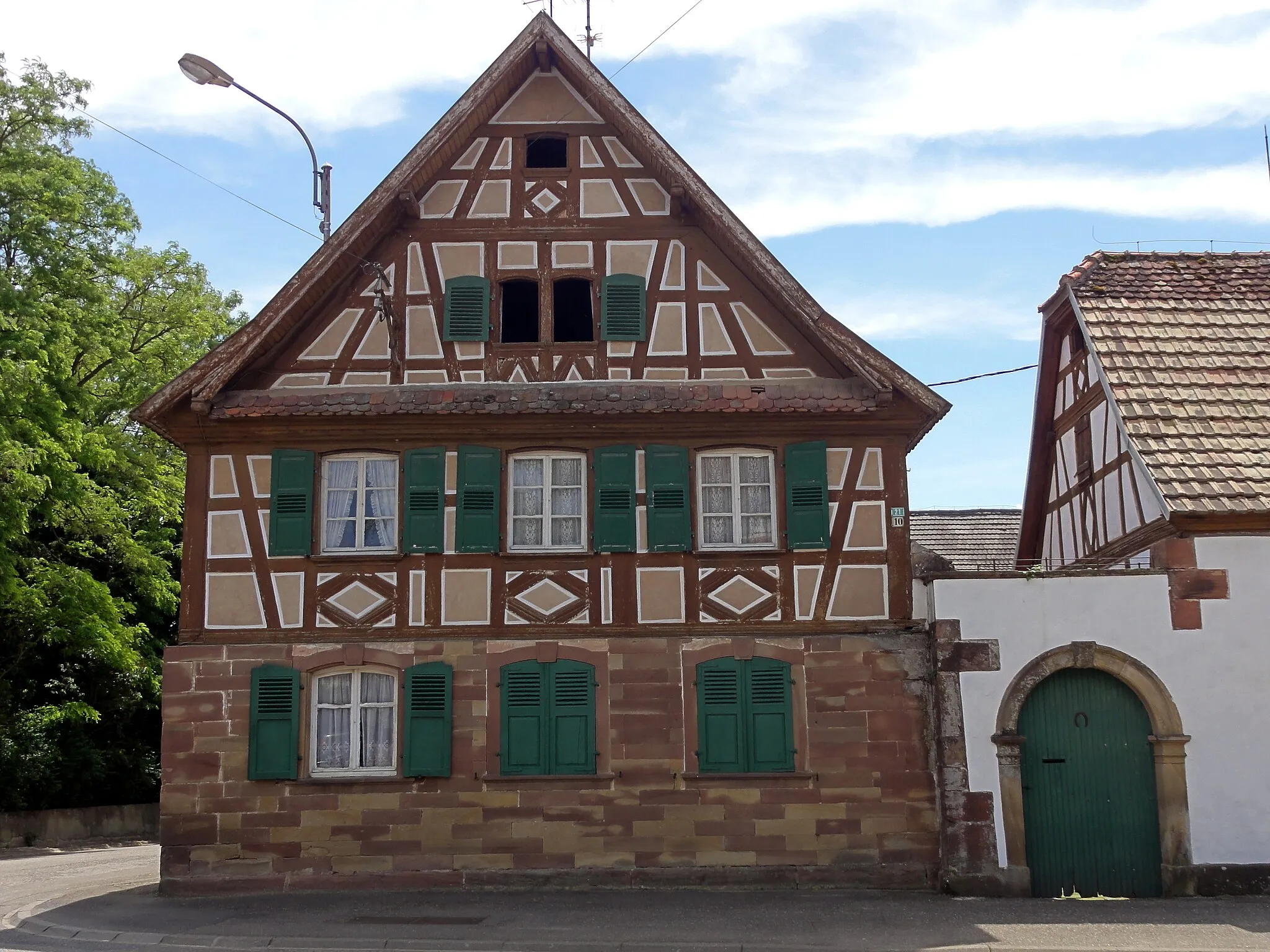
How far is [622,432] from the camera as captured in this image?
18125mm

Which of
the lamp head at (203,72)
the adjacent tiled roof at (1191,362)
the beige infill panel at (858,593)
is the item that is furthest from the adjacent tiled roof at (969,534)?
the lamp head at (203,72)

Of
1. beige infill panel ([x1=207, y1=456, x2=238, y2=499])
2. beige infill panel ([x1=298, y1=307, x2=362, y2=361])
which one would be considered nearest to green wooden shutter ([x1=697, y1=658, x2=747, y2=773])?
beige infill panel ([x1=298, y1=307, x2=362, y2=361])

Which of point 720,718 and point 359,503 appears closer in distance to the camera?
point 720,718

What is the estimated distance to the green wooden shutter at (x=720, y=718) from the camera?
17.4 m

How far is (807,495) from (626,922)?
5.71 metres

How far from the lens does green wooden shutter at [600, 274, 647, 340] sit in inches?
727

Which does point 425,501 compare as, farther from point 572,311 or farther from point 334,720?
point 572,311

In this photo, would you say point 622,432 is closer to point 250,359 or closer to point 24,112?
point 250,359

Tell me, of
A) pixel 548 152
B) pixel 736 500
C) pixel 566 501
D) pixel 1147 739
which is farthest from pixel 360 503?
Answer: pixel 1147 739

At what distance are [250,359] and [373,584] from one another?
3.17 metres

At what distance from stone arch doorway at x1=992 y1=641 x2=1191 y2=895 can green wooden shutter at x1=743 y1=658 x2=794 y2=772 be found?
7.96ft

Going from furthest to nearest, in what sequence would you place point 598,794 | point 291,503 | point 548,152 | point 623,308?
point 548,152
point 623,308
point 291,503
point 598,794

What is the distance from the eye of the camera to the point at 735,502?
18094mm

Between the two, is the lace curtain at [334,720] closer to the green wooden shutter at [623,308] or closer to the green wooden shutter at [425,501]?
the green wooden shutter at [425,501]
